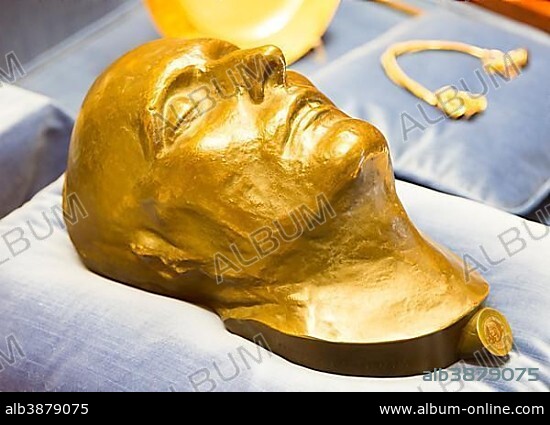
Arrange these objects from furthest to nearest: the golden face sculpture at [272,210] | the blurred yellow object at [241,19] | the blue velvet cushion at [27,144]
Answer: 1. the blurred yellow object at [241,19]
2. the blue velvet cushion at [27,144]
3. the golden face sculpture at [272,210]

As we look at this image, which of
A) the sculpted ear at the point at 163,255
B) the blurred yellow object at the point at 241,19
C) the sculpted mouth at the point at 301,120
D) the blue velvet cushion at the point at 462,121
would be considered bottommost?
the blue velvet cushion at the point at 462,121

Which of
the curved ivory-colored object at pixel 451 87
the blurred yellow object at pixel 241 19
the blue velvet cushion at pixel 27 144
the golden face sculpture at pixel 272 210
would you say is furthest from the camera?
the blurred yellow object at pixel 241 19

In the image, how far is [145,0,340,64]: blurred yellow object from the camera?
183cm

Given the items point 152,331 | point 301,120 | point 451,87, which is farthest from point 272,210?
point 451,87

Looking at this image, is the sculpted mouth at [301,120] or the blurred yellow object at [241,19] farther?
the blurred yellow object at [241,19]

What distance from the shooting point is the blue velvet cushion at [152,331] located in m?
0.98

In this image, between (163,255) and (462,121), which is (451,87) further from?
(163,255)

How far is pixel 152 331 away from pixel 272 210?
231 mm
